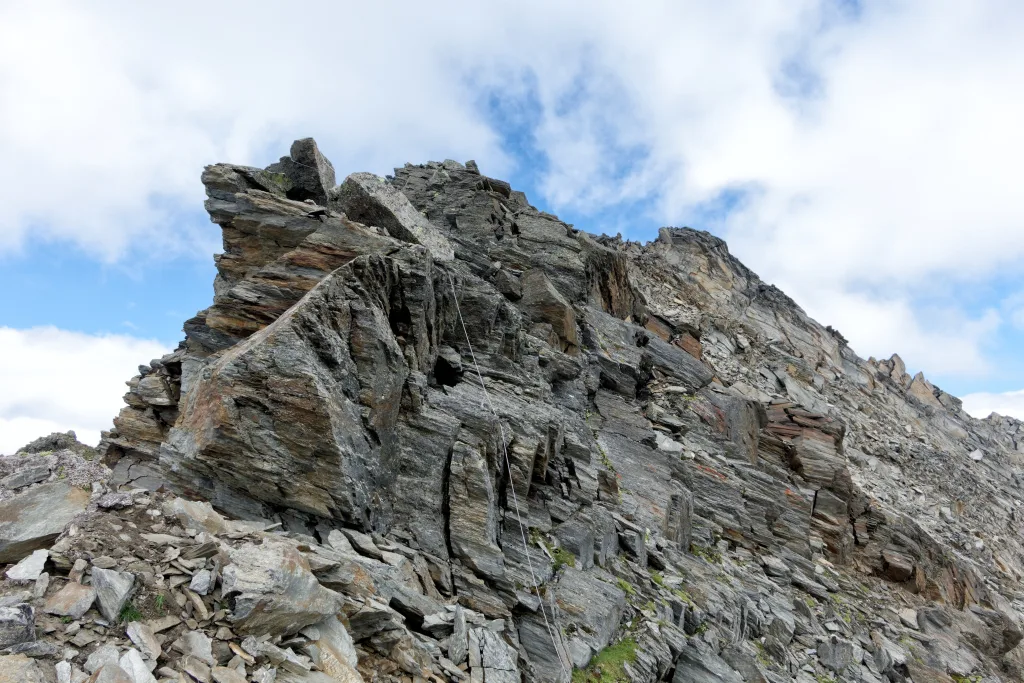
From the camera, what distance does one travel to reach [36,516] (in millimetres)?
8430

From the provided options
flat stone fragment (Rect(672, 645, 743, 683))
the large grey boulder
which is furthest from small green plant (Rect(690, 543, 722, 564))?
the large grey boulder

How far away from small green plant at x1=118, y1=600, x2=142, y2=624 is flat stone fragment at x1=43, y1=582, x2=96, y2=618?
41 centimetres

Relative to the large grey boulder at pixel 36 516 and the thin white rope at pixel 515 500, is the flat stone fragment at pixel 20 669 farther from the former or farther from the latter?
the thin white rope at pixel 515 500

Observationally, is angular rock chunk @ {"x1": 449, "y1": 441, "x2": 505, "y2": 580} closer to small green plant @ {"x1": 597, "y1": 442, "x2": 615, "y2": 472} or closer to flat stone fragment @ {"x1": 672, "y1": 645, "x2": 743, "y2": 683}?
flat stone fragment @ {"x1": 672, "y1": 645, "x2": 743, "y2": 683}

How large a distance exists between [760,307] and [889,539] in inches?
1424

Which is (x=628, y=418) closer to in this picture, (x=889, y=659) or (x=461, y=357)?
(x=461, y=357)

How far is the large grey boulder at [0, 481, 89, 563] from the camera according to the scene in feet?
25.6

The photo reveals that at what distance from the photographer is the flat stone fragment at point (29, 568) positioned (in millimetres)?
7324

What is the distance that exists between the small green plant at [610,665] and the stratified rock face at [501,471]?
0.07 m

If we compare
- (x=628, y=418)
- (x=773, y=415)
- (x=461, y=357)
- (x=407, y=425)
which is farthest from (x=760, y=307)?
(x=407, y=425)

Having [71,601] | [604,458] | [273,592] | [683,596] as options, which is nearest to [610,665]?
[683,596]

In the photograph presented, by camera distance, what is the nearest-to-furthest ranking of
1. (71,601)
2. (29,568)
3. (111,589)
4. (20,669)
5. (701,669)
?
(20,669)
(71,601)
(111,589)
(29,568)
(701,669)

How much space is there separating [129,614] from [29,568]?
1.58 meters

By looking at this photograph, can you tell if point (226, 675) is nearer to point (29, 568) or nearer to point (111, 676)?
point (111, 676)
